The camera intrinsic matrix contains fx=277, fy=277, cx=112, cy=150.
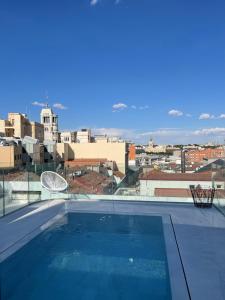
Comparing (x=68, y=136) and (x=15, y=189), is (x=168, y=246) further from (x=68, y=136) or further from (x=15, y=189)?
(x=68, y=136)

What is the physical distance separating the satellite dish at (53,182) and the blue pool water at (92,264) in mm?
1683

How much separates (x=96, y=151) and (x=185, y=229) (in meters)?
28.5

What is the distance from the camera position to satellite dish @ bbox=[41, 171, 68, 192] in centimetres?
778

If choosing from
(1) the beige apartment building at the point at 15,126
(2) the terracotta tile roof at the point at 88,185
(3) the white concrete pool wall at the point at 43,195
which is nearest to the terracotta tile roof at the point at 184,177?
(3) the white concrete pool wall at the point at 43,195

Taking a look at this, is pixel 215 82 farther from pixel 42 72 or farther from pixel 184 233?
pixel 184 233

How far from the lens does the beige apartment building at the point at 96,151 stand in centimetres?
3262

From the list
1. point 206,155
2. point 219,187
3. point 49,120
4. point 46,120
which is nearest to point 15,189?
point 219,187

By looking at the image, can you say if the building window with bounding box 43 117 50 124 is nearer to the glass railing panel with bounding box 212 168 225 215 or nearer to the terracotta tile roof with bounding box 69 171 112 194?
the terracotta tile roof with bounding box 69 171 112 194

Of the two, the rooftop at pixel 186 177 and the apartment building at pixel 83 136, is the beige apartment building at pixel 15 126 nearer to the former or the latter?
the apartment building at pixel 83 136

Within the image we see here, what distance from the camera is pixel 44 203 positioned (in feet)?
25.5

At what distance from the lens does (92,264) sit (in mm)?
4246

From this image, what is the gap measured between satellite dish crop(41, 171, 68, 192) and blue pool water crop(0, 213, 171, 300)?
1.68 metres

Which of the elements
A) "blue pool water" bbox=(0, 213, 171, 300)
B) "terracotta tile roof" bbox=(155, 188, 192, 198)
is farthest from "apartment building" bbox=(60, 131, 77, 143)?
"blue pool water" bbox=(0, 213, 171, 300)

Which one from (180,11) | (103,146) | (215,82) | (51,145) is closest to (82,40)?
(180,11)
